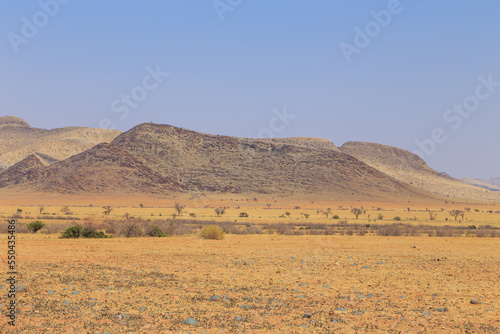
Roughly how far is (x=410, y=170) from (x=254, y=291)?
154415mm

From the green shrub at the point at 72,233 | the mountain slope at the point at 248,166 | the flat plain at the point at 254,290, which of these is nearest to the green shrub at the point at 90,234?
the green shrub at the point at 72,233

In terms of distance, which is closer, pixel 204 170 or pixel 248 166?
pixel 204 170

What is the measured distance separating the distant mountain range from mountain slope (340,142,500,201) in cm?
180

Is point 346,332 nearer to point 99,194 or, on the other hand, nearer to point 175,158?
point 99,194

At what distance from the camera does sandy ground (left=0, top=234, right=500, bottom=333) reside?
8.45 metres

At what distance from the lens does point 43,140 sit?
162 metres

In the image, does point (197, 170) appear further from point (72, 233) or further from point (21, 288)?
point (21, 288)

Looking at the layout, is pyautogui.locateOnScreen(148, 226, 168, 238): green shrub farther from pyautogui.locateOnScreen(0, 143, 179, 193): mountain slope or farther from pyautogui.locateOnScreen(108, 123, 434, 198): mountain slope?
pyautogui.locateOnScreen(108, 123, 434, 198): mountain slope

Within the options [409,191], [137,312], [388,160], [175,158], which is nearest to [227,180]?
[175,158]

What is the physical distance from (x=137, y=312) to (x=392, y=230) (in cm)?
2570

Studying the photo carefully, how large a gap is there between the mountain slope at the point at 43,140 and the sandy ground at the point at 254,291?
118m

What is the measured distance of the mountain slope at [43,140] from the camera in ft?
451

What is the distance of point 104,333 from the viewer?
768cm

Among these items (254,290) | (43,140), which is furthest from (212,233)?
(43,140)
